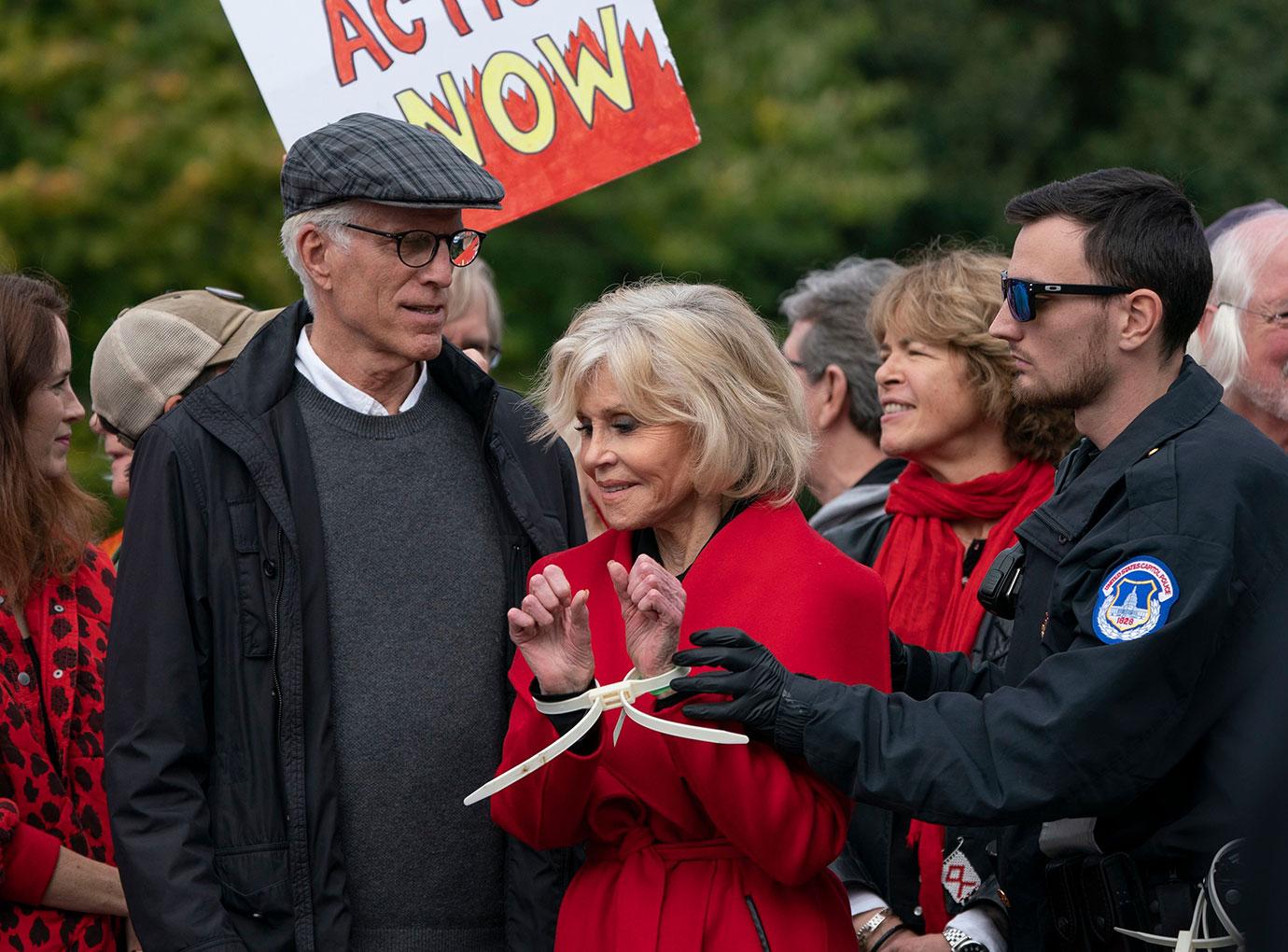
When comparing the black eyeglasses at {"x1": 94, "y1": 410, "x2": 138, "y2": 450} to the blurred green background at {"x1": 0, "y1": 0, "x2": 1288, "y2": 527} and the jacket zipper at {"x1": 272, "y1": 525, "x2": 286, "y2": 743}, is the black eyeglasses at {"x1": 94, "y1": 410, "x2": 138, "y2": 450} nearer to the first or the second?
the jacket zipper at {"x1": 272, "y1": 525, "x2": 286, "y2": 743}

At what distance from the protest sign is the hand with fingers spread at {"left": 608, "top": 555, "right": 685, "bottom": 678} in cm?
149

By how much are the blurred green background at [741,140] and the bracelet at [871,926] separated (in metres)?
2.70

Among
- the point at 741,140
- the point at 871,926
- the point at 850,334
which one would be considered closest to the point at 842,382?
the point at 850,334

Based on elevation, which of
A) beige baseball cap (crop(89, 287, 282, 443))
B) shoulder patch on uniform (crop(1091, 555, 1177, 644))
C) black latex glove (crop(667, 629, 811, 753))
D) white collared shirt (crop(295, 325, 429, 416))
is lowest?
shoulder patch on uniform (crop(1091, 555, 1177, 644))

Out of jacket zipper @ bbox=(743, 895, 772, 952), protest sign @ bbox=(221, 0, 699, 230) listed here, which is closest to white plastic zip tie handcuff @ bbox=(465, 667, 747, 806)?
jacket zipper @ bbox=(743, 895, 772, 952)

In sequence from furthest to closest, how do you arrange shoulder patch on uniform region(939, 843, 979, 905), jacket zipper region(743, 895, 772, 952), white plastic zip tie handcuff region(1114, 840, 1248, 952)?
shoulder patch on uniform region(939, 843, 979, 905) → jacket zipper region(743, 895, 772, 952) → white plastic zip tie handcuff region(1114, 840, 1248, 952)

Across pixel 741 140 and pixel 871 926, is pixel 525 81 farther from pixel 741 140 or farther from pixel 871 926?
pixel 741 140

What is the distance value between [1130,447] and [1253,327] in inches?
62.9

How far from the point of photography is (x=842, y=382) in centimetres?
536

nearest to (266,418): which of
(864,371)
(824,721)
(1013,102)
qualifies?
(824,721)

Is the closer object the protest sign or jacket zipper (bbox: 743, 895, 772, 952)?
jacket zipper (bbox: 743, 895, 772, 952)

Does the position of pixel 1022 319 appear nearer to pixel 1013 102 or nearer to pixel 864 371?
pixel 864 371

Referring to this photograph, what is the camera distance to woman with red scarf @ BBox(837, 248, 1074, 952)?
443 centimetres

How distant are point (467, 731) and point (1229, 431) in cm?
161
